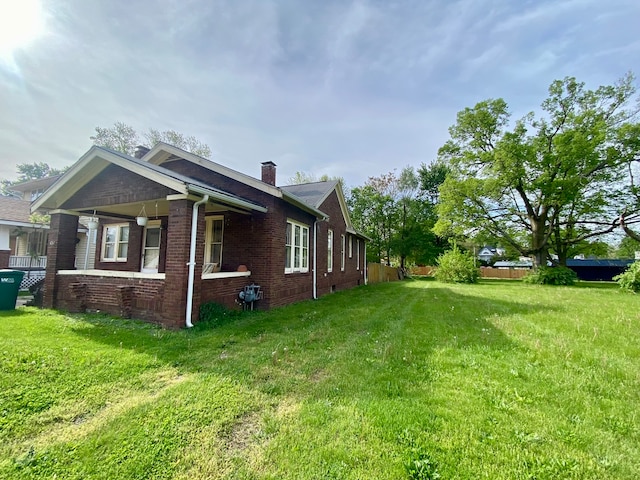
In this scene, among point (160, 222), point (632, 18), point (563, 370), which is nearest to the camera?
point (563, 370)

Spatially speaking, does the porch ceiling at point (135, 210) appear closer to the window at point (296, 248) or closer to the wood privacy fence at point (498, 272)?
the window at point (296, 248)

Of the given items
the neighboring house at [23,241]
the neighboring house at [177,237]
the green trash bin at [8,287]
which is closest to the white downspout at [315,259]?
the neighboring house at [177,237]

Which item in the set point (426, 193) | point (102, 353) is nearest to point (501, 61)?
point (102, 353)

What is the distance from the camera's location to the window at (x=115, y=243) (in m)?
12.0

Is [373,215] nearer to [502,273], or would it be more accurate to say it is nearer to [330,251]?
[502,273]

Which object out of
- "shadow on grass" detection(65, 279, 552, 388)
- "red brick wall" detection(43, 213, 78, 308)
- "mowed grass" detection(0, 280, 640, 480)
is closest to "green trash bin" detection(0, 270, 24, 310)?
"red brick wall" detection(43, 213, 78, 308)

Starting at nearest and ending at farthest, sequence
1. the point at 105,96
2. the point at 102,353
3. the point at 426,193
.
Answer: the point at 102,353, the point at 105,96, the point at 426,193

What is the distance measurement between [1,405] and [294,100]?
34.6ft

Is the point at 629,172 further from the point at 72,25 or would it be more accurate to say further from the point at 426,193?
the point at 72,25

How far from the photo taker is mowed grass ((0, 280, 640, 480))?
2.22 meters

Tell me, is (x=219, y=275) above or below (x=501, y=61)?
below

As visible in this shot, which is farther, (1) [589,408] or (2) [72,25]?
(2) [72,25]

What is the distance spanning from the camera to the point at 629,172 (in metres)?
19.8

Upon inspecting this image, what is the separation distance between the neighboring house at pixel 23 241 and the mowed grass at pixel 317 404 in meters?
12.8
